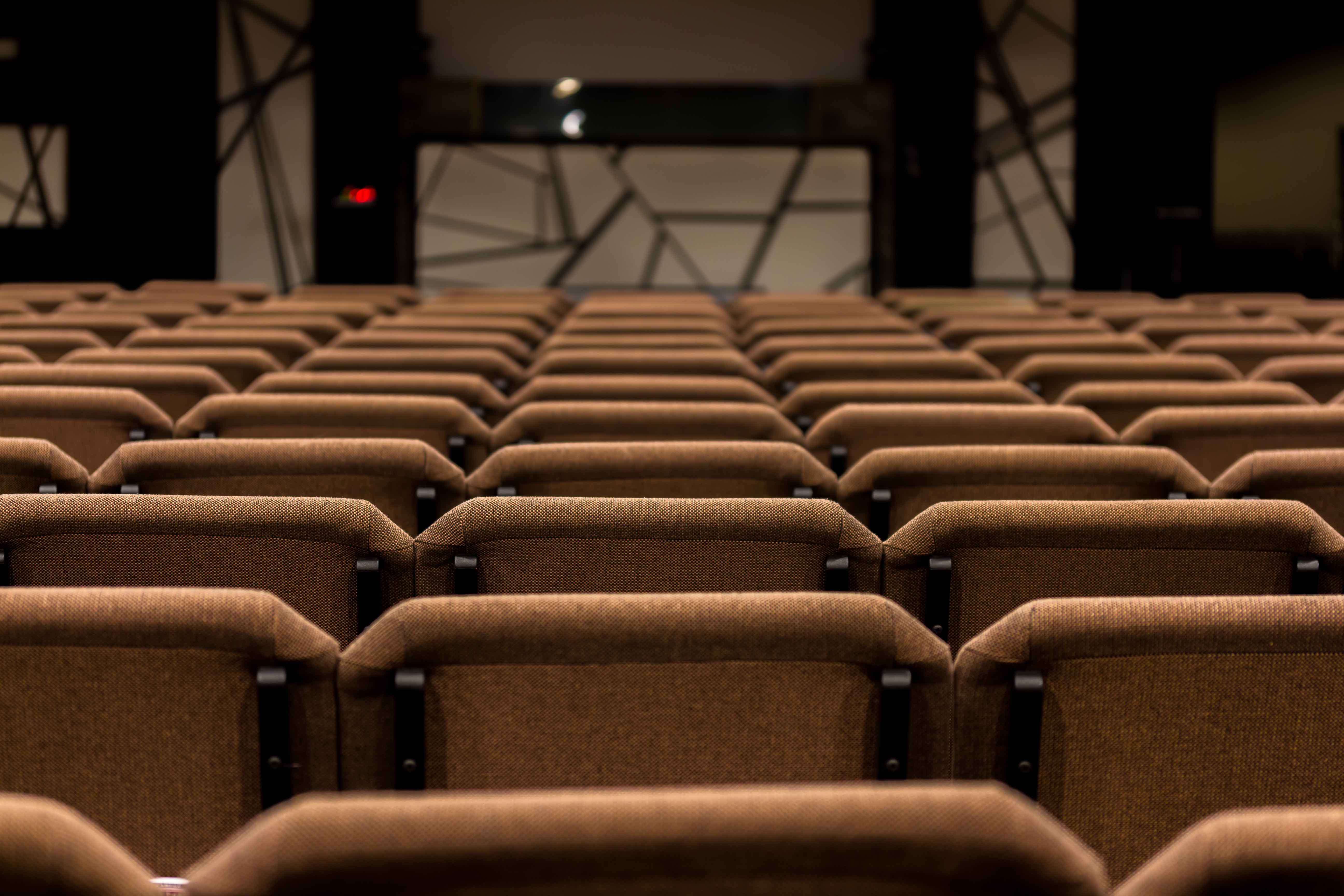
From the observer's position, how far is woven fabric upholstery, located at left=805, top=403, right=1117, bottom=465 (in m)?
2.50

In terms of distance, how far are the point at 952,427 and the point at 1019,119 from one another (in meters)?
9.87

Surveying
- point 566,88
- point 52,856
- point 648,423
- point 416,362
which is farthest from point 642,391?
point 566,88

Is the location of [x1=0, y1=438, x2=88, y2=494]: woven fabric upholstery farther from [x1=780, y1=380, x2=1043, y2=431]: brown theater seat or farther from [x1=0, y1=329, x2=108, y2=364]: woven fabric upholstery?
[x1=0, y1=329, x2=108, y2=364]: woven fabric upholstery

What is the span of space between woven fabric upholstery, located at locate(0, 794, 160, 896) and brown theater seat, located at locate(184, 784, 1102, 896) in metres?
0.05

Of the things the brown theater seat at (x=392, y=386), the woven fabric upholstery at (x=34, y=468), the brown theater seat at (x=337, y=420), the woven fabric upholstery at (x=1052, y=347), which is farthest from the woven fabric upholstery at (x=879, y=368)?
the woven fabric upholstery at (x=34, y=468)

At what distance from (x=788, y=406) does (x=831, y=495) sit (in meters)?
0.93

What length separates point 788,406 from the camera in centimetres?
297

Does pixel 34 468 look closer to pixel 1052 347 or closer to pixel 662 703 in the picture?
pixel 662 703

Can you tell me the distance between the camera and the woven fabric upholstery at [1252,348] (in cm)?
413

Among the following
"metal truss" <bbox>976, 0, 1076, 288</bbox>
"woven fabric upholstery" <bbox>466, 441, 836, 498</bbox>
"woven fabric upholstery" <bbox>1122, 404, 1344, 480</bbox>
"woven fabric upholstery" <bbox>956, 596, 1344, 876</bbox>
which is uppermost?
"metal truss" <bbox>976, 0, 1076, 288</bbox>

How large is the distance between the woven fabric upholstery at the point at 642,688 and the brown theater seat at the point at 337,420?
1376 mm

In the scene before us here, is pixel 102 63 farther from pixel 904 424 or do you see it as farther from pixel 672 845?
pixel 672 845

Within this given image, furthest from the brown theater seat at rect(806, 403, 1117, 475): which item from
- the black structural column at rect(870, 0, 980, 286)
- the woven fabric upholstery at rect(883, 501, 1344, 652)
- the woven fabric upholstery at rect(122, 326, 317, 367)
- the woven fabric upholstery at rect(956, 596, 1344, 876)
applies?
the black structural column at rect(870, 0, 980, 286)

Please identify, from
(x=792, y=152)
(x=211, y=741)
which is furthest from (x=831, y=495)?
(x=792, y=152)
